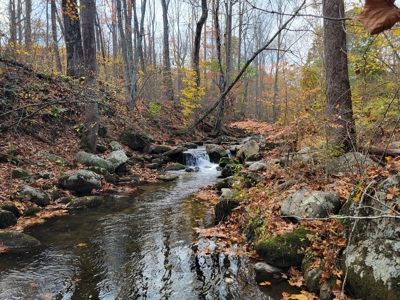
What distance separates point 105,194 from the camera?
9148 millimetres

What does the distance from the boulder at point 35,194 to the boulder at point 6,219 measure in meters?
1.13

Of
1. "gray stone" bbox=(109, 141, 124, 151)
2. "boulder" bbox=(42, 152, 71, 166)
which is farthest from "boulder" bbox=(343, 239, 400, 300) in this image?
"gray stone" bbox=(109, 141, 124, 151)

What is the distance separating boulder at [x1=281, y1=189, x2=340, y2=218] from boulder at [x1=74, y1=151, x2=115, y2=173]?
7.66 meters

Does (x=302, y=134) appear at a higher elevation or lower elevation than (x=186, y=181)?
higher

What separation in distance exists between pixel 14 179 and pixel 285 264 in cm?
756

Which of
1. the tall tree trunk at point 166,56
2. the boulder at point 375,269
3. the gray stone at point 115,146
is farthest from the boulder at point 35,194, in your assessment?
the tall tree trunk at point 166,56

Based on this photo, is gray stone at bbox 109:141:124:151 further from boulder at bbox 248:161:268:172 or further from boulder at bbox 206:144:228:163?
boulder at bbox 248:161:268:172

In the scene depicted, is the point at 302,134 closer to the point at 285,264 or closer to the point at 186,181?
the point at 285,264

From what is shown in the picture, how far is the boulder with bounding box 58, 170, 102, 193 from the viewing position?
8688 mm

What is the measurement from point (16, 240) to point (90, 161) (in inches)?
209

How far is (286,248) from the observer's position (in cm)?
447

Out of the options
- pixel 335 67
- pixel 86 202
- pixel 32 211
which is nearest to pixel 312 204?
pixel 335 67

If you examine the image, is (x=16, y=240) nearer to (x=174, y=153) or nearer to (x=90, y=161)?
(x=90, y=161)

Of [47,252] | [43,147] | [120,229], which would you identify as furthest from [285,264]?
[43,147]
